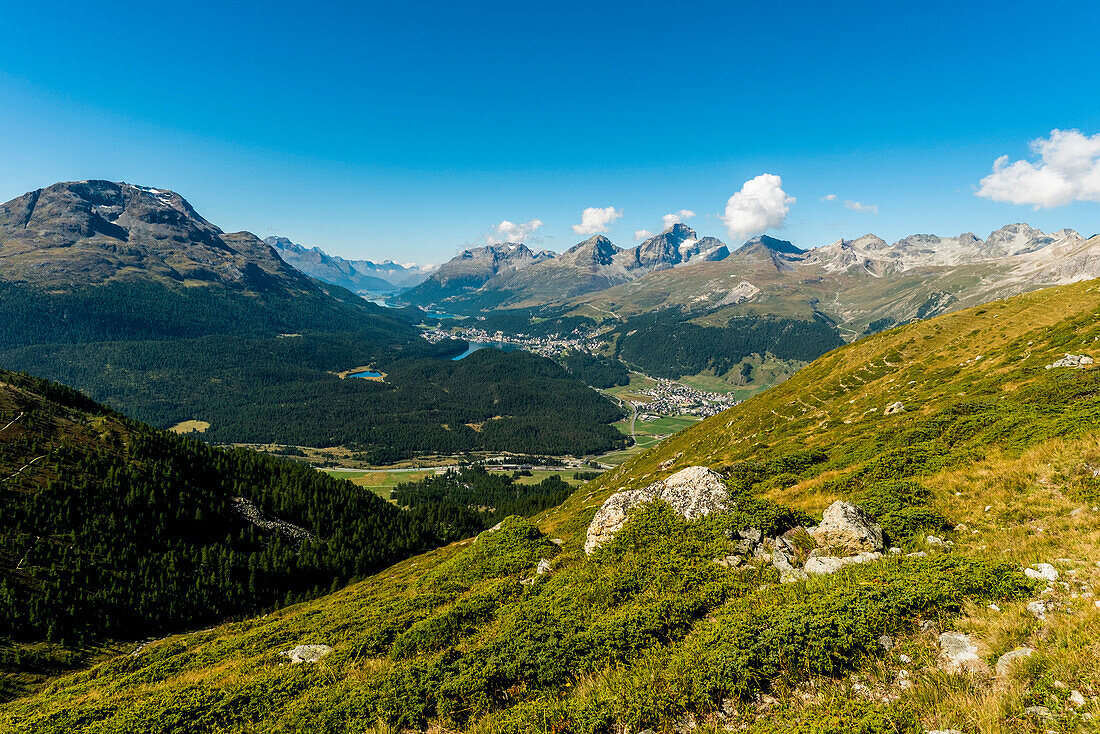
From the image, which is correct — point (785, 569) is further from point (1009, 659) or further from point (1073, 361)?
point (1073, 361)

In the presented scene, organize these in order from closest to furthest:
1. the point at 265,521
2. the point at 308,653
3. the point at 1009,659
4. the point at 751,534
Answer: the point at 1009,659 → the point at 751,534 → the point at 308,653 → the point at 265,521

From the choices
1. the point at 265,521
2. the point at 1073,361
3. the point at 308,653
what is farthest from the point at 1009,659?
the point at 265,521

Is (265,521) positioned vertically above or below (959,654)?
below

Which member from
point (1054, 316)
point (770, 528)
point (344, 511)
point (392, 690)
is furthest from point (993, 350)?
point (344, 511)

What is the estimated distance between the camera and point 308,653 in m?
23.9

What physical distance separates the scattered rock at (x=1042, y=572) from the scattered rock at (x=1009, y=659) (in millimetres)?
4325

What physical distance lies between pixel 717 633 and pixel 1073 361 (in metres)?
57.6

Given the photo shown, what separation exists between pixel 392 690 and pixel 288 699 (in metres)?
6.68

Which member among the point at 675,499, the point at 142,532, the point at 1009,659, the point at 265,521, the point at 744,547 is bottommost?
the point at 265,521

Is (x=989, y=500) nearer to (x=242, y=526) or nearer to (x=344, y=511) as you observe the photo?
(x=242, y=526)

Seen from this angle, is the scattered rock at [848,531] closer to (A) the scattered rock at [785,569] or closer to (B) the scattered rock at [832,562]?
(B) the scattered rock at [832,562]

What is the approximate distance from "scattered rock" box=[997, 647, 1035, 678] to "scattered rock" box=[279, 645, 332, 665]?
89.5 ft

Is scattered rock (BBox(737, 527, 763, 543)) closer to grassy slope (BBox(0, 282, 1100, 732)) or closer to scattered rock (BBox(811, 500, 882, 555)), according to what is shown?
grassy slope (BBox(0, 282, 1100, 732))

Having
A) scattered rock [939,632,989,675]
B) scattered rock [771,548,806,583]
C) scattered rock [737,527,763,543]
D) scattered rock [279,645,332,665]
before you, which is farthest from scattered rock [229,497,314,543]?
scattered rock [939,632,989,675]
